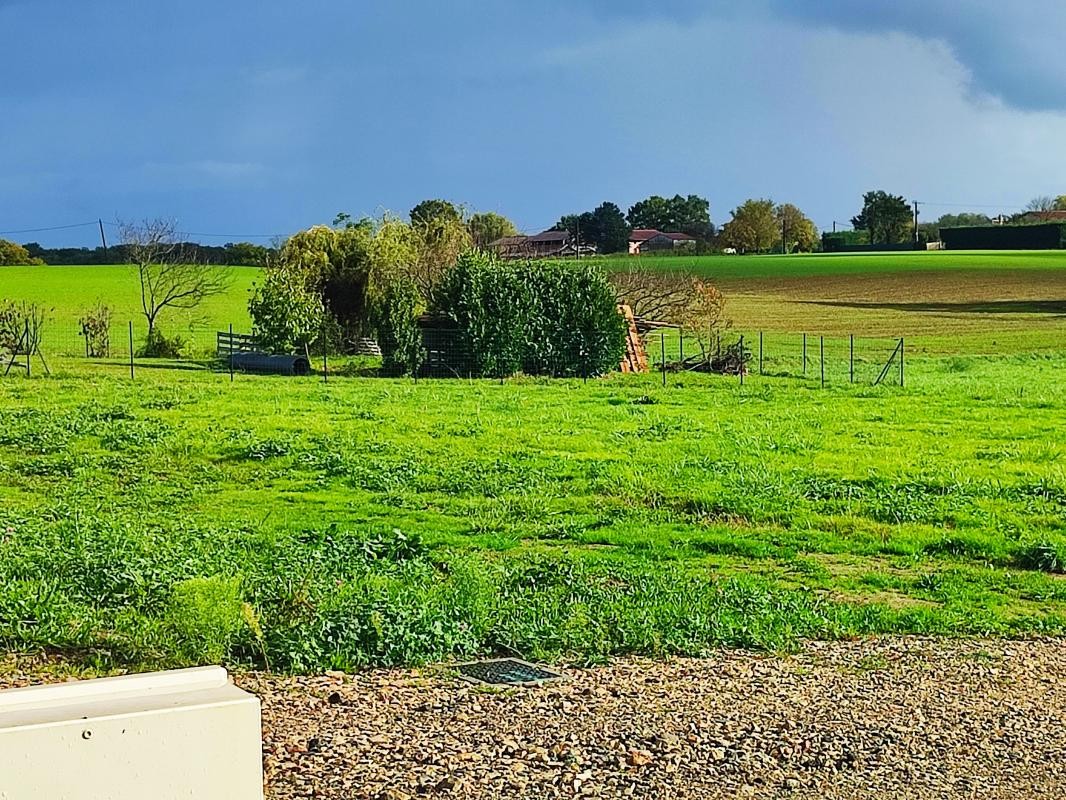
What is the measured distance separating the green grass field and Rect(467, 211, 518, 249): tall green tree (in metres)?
28.7

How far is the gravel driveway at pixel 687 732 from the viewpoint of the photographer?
4645 millimetres

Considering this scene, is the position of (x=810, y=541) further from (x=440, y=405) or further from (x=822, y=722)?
(x=440, y=405)

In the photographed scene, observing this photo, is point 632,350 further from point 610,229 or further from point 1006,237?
point 1006,237

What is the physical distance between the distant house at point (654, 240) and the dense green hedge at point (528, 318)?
2309 inches

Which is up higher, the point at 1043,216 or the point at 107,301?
the point at 1043,216

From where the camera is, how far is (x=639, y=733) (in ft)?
17.3

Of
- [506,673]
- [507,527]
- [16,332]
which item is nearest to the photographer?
[506,673]

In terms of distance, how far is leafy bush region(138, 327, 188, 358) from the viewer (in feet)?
142

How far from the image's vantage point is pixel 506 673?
6.41 m

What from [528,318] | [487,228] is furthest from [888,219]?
[528,318]

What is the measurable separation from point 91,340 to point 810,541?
3591cm

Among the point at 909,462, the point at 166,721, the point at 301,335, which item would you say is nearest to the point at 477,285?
the point at 301,335

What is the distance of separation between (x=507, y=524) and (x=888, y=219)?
Answer: 359 ft

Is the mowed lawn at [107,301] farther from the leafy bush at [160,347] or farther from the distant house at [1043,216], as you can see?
the distant house at [1043,216]
